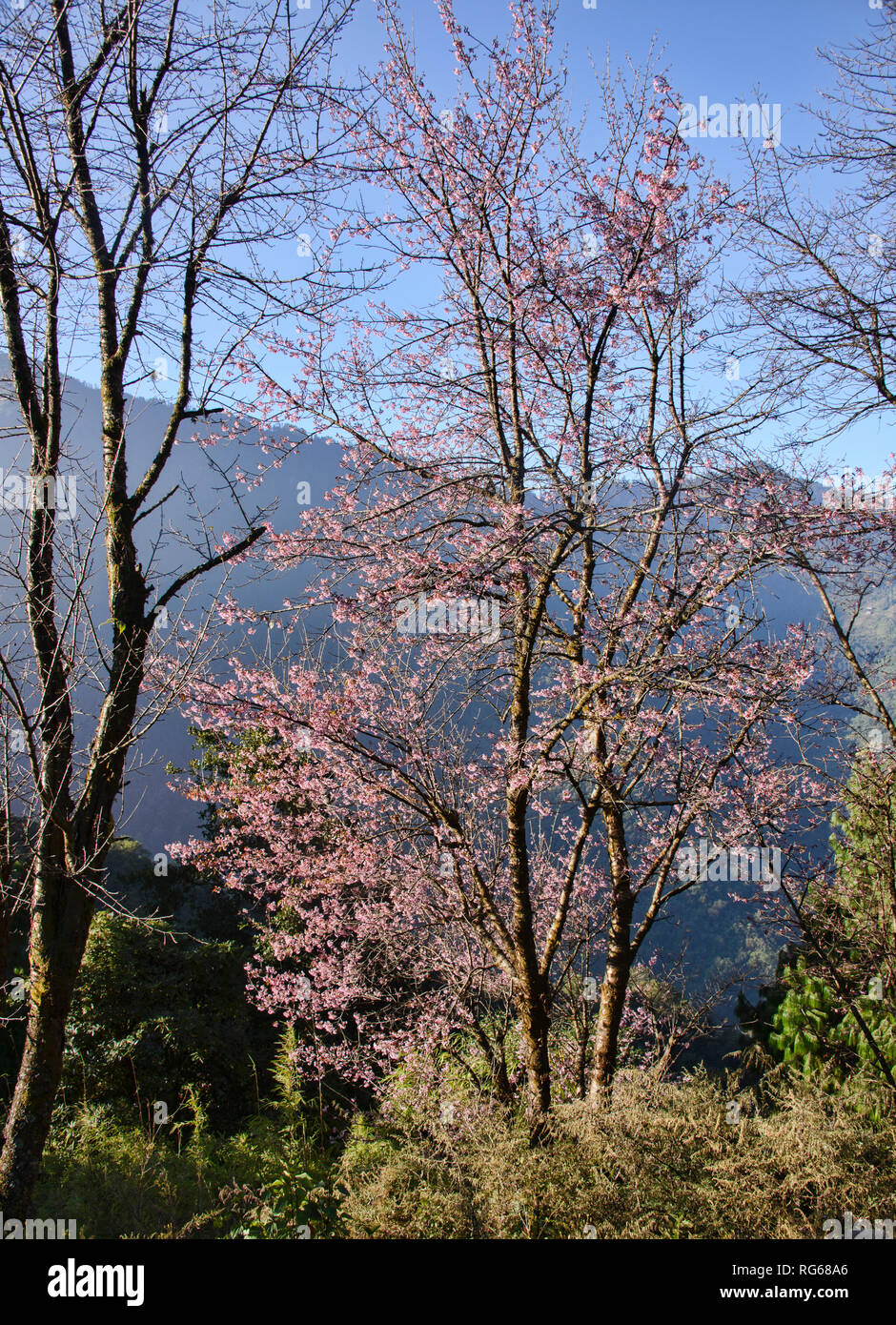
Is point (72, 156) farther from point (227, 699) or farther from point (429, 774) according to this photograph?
point (429, 774)

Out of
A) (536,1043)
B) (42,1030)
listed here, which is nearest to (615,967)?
(536,1043)

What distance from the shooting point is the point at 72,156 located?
12.6 ft

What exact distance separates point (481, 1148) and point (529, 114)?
6.29 metres

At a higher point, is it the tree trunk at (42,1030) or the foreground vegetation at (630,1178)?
the tree trunk at (42,1030)

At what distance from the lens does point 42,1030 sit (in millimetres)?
3613

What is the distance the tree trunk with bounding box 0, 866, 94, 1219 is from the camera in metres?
3.53

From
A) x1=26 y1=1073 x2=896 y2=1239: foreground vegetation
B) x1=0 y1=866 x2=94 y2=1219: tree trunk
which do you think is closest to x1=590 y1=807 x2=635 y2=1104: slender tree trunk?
x1=26 y1=1073 x2=896 y2=1239: foreground vegetation

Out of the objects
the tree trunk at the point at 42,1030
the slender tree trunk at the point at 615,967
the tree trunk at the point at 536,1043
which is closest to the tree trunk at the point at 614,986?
the slender tree trunk at the point at 615,967

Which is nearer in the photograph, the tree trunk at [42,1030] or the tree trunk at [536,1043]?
the tree trunk at [42,1030]

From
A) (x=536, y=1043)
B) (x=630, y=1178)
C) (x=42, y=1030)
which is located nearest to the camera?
(x=630, y=1178)

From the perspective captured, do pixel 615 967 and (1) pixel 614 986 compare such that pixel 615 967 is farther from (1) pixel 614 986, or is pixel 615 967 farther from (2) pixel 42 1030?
(2) pixel 42 1030

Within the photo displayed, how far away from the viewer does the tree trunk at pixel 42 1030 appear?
3529 mm

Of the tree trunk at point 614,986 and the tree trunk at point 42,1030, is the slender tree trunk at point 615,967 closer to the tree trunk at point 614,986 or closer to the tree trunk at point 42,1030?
the tree trunk at point 614,986
